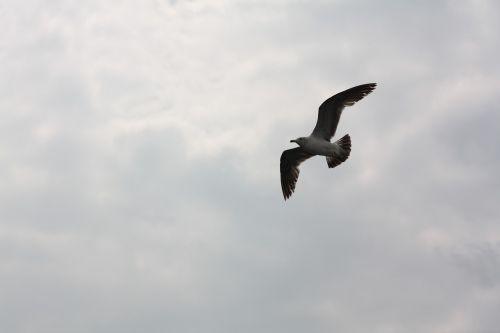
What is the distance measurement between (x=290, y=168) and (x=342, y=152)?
4.38 m

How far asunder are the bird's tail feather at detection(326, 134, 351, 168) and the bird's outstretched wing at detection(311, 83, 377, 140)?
67 cm

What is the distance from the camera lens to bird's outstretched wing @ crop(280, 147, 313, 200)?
134 ft

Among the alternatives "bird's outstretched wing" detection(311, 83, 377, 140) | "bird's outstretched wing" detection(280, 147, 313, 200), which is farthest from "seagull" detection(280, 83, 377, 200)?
"bird's outstretched wing" detection(280, 147, 313, 200)

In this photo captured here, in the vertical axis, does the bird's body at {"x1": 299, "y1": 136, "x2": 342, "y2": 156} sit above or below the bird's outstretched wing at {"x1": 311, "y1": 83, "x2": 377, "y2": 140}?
below

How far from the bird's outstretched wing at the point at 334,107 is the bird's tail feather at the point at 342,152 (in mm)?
666

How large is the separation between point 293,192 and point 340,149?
4920 mm

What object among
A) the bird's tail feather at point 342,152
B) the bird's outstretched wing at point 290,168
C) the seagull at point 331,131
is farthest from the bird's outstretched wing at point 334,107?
the bird's outstretched wing at point 290,168

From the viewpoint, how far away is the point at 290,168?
4150 cm

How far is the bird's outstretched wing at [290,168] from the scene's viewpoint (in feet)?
134

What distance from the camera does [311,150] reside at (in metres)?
38.6

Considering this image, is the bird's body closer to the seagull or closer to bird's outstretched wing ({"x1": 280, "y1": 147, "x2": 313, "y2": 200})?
the seagull

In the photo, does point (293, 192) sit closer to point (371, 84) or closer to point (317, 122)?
point (317, 122)

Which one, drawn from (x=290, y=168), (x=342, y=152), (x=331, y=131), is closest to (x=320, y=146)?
(x=331, y=131)

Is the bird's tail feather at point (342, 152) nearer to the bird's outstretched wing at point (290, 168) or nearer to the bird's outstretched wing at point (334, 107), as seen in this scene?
the bird's outstretched wing at point (334, 107)
